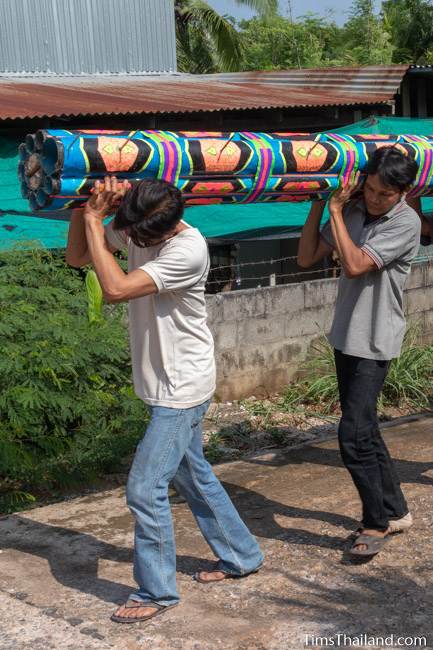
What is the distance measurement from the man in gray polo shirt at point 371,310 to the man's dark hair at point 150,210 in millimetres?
886

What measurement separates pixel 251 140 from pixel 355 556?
197 cm

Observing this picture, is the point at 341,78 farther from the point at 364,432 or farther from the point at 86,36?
the point at 364,432

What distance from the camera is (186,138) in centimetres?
406

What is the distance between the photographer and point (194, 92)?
39.6 feet

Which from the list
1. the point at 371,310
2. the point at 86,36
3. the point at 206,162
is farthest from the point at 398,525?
the point at 86,36

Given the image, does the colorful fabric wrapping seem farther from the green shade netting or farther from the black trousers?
the green shade netting

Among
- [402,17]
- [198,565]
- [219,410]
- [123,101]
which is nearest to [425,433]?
[219,410]

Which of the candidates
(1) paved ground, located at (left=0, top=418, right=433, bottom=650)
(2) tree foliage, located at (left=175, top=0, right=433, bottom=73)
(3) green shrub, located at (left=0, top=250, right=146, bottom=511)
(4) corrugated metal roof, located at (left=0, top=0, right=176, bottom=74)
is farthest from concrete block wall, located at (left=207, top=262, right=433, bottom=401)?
(2) tree foliage, located at (left=175, top=0, right=433, bottom=73)

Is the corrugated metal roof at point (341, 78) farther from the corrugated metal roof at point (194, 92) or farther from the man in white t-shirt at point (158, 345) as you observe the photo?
the man in white t-shirt at point (158, 345)

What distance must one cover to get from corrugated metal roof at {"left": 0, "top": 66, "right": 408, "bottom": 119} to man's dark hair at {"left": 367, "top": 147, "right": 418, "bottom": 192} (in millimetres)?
5341

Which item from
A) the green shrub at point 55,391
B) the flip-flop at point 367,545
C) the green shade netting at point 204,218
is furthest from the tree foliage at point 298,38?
the flip-flop at point 367,545

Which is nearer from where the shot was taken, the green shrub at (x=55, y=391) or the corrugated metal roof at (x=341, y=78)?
the green shrub at (x=55, y=391)

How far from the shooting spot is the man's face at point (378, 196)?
13.7 ft

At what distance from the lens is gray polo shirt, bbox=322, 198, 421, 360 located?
4.19 m
